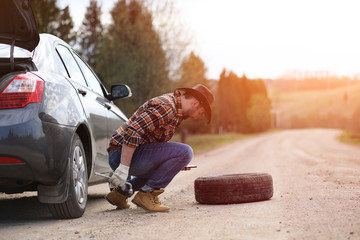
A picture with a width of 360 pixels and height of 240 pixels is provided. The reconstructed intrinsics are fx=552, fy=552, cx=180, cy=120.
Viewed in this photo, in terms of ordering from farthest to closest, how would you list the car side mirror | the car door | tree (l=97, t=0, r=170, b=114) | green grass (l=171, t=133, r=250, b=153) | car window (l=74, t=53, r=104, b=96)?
1. green grass (l=171, t=133, r=250, b=153)
2. tree (l=97, t=0, r=170, b=114)
3. the car side mirror
4. car window (l=74, t=53, r=104, b=96)
5. the car door

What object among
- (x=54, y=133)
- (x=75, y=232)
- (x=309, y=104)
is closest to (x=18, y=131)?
(x=54, y=133)

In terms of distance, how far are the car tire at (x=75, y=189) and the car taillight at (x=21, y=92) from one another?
646mm

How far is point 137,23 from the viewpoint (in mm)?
28234

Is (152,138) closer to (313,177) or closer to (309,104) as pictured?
(313,177)

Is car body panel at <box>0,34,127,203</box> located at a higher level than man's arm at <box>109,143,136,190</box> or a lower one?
higher

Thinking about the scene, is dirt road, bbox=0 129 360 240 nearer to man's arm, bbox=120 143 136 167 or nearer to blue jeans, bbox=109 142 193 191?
blue jeans, bbox=109 142 193 191

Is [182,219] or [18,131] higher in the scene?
[18,131]

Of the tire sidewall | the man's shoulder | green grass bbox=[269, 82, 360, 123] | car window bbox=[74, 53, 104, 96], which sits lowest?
green grass bbox=[269, 82, 360, 123]

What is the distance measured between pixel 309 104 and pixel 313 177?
19138 centimetres

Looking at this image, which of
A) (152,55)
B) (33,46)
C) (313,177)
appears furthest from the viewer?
(152,55)

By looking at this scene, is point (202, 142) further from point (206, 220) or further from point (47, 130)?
point (47, 130)

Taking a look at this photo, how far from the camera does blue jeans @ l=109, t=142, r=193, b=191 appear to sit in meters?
5.71

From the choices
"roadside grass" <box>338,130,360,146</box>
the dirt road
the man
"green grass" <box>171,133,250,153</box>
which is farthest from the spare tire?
"roadside grass" <box>338,130,360,146</box>

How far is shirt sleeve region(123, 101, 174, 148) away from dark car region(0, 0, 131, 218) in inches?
19.0
